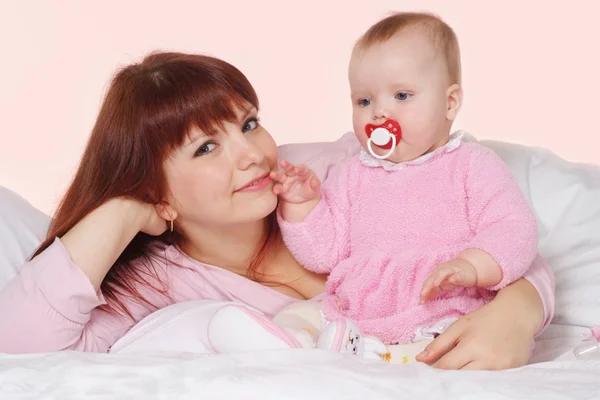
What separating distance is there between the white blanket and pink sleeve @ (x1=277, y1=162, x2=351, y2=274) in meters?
0.49

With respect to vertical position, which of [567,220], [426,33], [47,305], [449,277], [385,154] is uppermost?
[426,33]

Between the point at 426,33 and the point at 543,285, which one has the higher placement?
the point at 426,33

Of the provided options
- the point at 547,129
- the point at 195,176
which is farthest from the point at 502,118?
the point at 195,176

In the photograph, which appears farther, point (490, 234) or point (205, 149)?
point (205, 149)

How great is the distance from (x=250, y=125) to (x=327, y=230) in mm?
287

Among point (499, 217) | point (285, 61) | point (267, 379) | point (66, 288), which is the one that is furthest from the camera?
point (285, 61)

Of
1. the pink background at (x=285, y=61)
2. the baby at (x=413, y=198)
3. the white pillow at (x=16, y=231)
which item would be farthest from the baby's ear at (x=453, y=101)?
the pink background at (x=285, y=61)

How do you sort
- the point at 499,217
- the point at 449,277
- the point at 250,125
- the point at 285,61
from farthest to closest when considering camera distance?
1. the point at 285,61
2. the point at 250,125
3. the point at 499,217
4. the point at 449,277

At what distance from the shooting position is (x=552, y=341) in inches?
73.9

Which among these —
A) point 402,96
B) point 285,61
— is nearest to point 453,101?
point 402,96

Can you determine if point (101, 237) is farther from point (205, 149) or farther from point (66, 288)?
point (205, 149)

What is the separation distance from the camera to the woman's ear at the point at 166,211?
75.1 inches

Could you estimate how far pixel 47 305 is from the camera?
1.72m

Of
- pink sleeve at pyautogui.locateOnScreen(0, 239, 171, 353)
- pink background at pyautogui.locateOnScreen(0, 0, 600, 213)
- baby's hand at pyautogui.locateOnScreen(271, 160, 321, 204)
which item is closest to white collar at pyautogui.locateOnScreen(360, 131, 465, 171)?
baby's hand at pyautogui.locateOnScreen(271, 160, 321, 204)
